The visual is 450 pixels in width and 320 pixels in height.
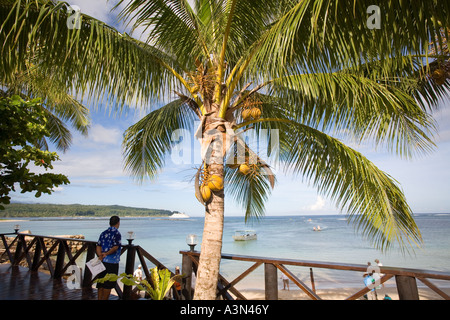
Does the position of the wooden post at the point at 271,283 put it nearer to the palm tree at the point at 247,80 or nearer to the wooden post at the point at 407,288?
the palm tree at the point at 247,80

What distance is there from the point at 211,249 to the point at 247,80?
2265mm

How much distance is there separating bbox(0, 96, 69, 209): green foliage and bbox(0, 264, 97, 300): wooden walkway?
264cm

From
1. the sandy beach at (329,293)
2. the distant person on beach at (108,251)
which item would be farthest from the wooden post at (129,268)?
the sandy beach at (329,293)

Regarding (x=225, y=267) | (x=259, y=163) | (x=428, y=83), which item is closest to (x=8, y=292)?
(x=259, y=163)

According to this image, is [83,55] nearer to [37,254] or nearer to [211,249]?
[211,249]

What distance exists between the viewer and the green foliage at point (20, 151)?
2.14m

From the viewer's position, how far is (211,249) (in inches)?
121

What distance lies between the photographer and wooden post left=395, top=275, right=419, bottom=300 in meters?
2.15

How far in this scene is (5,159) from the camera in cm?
215

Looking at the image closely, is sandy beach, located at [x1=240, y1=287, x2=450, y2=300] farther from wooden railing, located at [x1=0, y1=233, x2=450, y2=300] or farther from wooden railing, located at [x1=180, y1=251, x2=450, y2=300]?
wooden railing, located at [x1=180, y1=251, x2=450, y2=300]

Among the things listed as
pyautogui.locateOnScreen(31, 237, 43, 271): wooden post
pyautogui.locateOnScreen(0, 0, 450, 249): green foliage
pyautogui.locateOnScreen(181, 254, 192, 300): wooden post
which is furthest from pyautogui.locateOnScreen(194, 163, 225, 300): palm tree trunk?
pyautogui.locateOnScreen(31, 237, 43, 271): wooden post

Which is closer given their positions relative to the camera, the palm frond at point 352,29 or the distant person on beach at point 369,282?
the palm frond at point 352,29

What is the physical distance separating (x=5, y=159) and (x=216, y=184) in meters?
1.99

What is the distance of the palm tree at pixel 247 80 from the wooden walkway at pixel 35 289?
2618 millimetres
